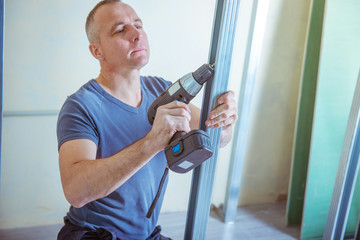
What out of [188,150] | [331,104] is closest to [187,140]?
[188,150]

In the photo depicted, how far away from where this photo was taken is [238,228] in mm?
1963

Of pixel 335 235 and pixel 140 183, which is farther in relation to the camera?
pixel 335 235

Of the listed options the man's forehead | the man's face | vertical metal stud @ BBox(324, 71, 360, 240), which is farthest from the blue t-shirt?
vertical metal stud @ BBox(324, 71, 360, 240)

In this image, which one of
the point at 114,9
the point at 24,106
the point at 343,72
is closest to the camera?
the point at 114,9

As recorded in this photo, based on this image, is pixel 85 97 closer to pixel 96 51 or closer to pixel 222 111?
pixel 96 51

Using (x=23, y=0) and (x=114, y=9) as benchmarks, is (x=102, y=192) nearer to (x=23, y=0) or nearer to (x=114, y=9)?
(x=114, y=9)

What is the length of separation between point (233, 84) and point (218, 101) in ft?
3.43

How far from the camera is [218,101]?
1.05 m

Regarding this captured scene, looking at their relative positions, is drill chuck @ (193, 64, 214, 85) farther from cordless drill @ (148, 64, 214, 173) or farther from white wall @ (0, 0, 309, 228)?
white wall @ (0, 0, 309, 228)

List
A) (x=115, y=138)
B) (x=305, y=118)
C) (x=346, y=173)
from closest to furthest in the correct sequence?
(x=115, y=138) → (x=346, y=173) → (x=305, y=118)

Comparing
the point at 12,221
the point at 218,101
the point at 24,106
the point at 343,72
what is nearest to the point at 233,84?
the point at 343,72

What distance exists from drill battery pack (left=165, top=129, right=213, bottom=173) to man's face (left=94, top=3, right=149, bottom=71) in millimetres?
345

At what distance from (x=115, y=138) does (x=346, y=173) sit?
3.96 feet

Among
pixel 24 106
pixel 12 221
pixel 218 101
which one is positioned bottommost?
pixel 12 221
